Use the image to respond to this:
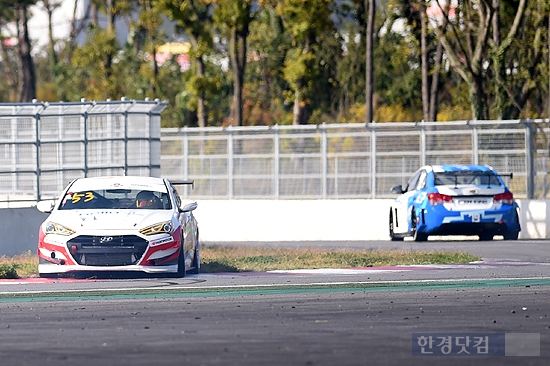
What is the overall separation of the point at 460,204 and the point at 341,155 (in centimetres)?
657

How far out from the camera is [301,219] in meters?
31.6

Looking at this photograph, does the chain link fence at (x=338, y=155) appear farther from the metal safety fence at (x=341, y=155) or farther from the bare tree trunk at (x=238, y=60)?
the bare tree trunk at (x=238, y=60)

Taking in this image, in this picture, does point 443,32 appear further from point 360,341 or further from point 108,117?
point 360,341

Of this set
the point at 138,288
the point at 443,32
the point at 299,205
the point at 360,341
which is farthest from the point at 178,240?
the point at 443,32

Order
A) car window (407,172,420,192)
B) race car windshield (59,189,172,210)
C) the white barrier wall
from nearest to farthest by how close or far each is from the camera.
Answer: race car windshield (59,189,172,210), car window (407,172,420,192), the white barrier wall

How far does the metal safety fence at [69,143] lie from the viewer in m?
24.2

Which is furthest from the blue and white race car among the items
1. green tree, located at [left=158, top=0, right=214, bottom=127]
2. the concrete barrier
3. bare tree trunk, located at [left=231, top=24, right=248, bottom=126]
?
green tree, located at [left=158, top=0, right=214, bottom=127]

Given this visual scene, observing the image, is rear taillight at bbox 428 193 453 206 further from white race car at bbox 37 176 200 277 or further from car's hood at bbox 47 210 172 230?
car's hood at bbox 47 210 172 230

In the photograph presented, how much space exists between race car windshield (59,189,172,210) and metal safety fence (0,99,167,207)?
17.2 ft

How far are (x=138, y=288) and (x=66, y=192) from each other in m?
3.22

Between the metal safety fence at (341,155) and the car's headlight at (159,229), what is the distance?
1453cm

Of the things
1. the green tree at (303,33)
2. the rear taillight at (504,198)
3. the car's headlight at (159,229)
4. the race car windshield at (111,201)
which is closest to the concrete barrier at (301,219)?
the rear taillight at (504,198)

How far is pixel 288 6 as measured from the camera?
4647cm

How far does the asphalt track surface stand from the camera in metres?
9.93
